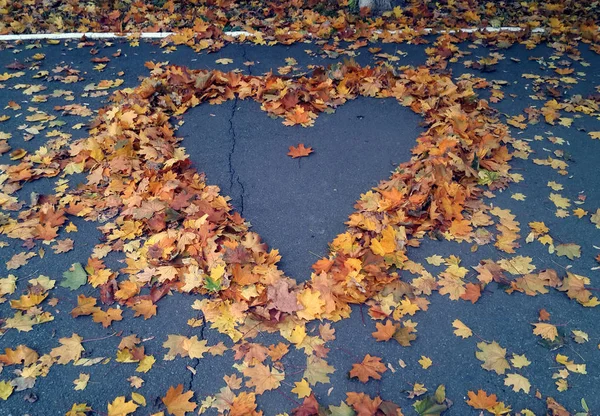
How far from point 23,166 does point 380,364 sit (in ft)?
11.4

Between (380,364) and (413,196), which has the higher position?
(413,196)

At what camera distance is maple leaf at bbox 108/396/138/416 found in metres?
2.65

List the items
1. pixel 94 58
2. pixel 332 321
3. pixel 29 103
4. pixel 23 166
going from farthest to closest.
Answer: pixel 94 58 < pixel 29 103 < pixel 23 166 < pixel 332 321

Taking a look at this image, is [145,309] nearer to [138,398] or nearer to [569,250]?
[138,398]

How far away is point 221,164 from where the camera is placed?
15.0 feet

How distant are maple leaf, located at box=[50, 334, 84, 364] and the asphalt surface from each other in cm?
4

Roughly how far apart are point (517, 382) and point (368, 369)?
82cm

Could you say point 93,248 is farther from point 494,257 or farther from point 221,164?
point 494,257

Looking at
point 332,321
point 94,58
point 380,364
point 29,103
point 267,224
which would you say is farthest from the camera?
point 94,58

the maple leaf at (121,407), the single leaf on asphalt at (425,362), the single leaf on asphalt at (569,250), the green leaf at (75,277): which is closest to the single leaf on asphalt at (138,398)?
the maple leaf at (121,407)

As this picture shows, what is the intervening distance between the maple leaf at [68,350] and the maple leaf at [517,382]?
8.01ft

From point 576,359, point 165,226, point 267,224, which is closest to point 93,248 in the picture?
point 165,226

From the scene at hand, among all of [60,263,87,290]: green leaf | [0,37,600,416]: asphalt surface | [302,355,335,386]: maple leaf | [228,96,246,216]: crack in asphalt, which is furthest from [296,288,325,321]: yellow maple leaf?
[60,263,87,290]: green leaf

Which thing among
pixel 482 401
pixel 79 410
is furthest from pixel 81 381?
pixel 482 401
